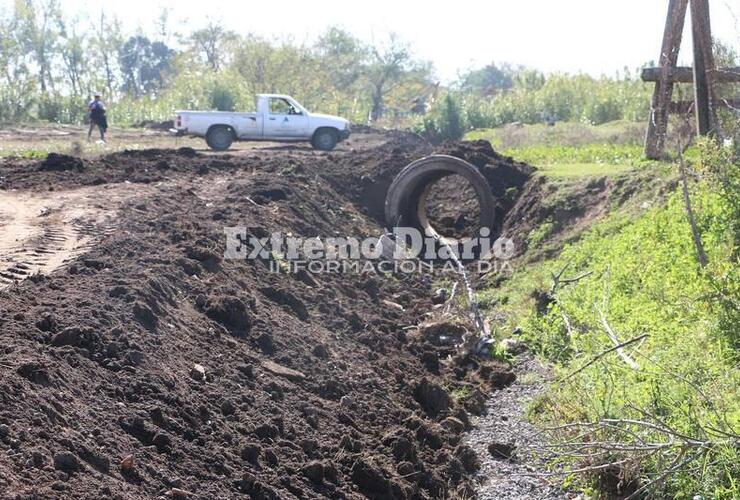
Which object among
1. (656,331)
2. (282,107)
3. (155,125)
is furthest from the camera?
(155,125)

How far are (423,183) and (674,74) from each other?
191 inches

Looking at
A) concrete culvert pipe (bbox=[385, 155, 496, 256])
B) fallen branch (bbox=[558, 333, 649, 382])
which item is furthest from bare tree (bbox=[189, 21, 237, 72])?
fallen branch (bbox=[558, 333, 649, 382])

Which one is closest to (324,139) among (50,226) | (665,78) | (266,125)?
(266,125)

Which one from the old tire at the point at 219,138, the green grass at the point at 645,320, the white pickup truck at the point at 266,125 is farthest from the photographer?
the old tire at the point at 219,138

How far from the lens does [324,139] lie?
94.9 feet

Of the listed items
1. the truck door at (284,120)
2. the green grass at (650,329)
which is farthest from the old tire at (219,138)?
the green grass at (650,329)

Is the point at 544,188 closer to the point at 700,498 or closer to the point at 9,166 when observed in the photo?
the point at 9,166

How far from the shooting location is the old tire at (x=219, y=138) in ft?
89.5

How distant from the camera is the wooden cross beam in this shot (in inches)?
616

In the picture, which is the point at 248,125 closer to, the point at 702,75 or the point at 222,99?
the point at 222,99

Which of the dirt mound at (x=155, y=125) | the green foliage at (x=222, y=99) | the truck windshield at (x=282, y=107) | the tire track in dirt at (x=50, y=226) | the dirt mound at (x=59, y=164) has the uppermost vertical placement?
the green foliage at (x=222, y=99)

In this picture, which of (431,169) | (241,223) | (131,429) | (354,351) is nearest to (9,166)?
(241,223)

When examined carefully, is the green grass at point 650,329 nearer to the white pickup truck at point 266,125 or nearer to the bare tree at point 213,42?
the white pickup truck at point 266,125

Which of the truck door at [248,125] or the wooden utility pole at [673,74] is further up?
the wooden utility pole at [673,74]
